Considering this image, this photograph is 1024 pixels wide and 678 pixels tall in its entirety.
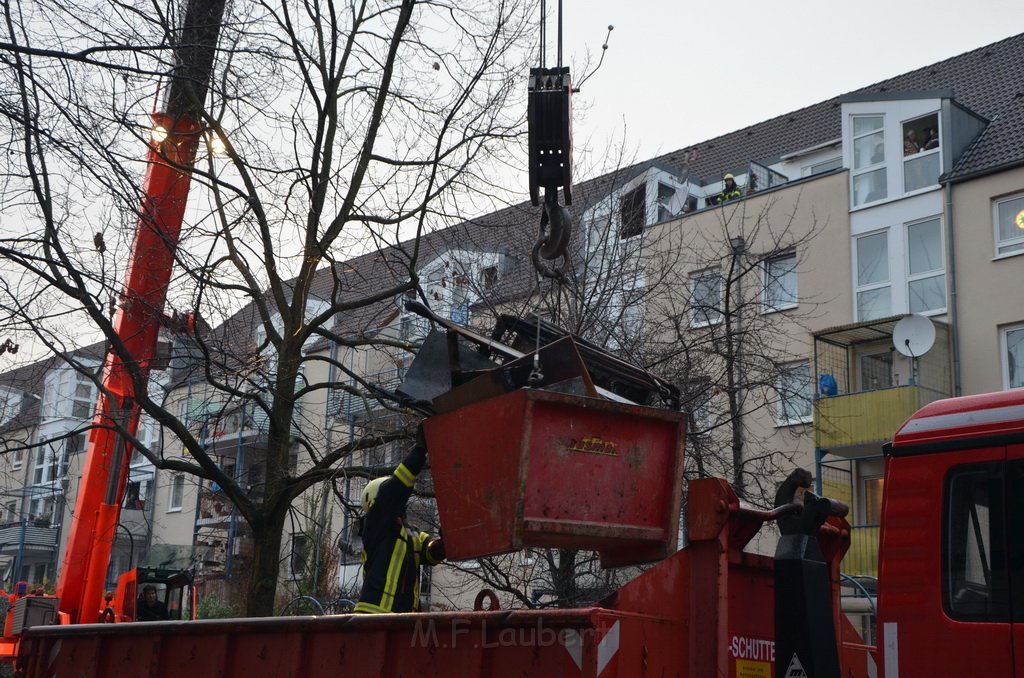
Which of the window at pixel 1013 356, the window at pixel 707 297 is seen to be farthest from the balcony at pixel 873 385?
the window at pixel 707 297

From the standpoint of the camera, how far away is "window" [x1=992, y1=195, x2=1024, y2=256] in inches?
823

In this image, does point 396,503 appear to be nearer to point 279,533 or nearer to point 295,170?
point 279,533

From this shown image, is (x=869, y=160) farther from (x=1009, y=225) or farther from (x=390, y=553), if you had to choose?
(x=390, y=553)

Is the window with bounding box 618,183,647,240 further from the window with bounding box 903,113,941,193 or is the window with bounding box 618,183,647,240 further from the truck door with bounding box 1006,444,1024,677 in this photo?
the truck door with bounding box 1006,444,1024,677

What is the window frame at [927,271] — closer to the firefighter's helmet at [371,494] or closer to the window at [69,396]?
the window at [69,396]

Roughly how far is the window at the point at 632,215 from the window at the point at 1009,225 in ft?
25.7

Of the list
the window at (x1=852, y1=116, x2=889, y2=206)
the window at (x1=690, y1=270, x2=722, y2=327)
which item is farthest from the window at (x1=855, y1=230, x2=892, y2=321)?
the window at (x1=690, y1=270, x2=722, y2=327)

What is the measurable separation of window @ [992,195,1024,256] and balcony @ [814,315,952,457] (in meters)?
1.87

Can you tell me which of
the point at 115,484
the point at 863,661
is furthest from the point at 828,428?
the point at 863,661

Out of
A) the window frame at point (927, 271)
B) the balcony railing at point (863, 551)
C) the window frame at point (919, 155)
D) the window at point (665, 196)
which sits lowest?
the balcony railing at point (863, 551)

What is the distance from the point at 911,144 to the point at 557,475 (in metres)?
20.6

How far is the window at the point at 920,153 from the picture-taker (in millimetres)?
22719

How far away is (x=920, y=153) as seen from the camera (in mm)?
22953

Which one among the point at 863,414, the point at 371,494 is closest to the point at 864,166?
the point at 863,414
